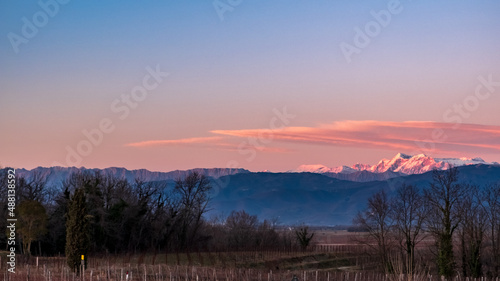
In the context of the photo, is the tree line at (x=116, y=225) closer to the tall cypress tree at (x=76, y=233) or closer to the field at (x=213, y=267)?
the field at (x=213, y=267)

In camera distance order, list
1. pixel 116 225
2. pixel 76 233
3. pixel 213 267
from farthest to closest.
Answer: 1. pixel 116 225
2. pixel 213 267
3. pixel 76 233

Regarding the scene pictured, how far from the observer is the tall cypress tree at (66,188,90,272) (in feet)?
152

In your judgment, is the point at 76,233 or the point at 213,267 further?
the point at 213,267

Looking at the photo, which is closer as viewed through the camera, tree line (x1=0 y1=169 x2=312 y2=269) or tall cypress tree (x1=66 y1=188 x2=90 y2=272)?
tall cypress tree (x1=66 y1=188 x2=90 y2=272)

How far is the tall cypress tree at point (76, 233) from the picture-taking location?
152 feet

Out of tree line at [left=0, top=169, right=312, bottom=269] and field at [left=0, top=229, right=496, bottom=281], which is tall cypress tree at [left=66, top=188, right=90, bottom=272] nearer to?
field at [left=0, top=229, right=496, bottom=281]

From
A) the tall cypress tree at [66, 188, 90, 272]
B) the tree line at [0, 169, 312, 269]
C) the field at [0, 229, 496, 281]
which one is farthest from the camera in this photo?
the tree line at [0, 169, 312, 269]

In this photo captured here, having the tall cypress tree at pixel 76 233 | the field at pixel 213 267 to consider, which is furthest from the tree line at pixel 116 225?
the tall cypress tree at pixel 76 233

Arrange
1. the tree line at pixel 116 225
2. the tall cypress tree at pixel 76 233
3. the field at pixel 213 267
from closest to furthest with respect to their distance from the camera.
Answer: the tall cypress tree at pixel 76 233 < the field at pixel 213 267 < the tree line at pixel 116 225

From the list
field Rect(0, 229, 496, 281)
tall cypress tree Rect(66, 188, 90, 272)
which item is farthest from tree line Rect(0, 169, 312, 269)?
tall cypress tree Rect(66, 188, 90, 272)

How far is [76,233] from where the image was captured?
153 ft

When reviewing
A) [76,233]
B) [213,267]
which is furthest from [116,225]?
[76,233]

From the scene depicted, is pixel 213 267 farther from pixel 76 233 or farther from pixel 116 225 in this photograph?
pixel 76 233

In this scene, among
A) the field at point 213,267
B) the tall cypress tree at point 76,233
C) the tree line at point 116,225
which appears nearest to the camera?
the tall cypress tree at point 76,233
